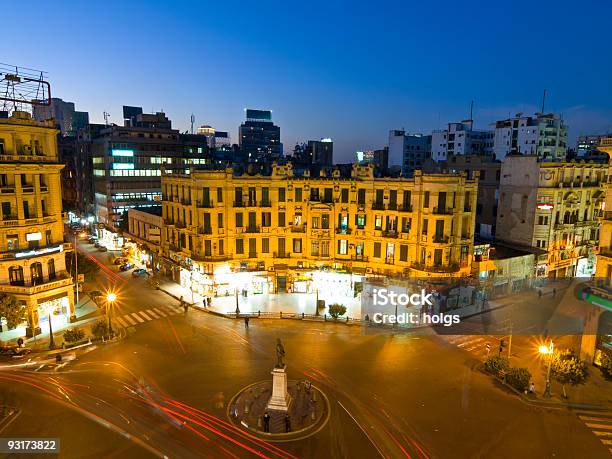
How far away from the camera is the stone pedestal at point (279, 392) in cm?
2823

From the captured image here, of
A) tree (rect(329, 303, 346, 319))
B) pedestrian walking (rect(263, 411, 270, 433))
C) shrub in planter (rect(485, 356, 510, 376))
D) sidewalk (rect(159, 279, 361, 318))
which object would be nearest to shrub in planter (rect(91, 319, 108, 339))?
sidewalk (rect(159, 279, 361, 318))

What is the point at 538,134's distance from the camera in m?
110

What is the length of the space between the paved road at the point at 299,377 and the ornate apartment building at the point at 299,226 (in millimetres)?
12766

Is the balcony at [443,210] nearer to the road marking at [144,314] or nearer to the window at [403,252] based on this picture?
the window at [403,252]

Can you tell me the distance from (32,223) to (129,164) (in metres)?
54.1

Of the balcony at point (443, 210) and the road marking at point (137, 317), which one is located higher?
the balcony at point (443, 210)

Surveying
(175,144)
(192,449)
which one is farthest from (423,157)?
(192,449)

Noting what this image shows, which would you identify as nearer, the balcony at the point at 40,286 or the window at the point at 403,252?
the balcony at the point at 40,286

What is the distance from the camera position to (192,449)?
2489 cm

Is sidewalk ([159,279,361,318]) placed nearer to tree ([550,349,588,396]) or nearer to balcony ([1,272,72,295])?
balcony ([1,272,72,295])

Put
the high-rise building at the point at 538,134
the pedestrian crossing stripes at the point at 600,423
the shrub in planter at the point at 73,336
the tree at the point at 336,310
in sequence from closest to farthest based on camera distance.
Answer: the pedestrian crossing stripes at the point at 600,423, the shrub in planter at the point at 73,336, the tree at the point at 336,310, the high-rise building at the point at 538,134

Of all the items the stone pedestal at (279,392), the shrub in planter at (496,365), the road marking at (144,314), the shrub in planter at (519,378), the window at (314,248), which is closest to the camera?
the stone pedestal at (279,392)

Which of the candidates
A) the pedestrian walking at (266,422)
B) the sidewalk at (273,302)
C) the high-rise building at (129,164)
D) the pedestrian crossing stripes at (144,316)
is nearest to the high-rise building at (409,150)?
the high-rise building at (129,164)

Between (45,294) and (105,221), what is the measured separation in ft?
181
